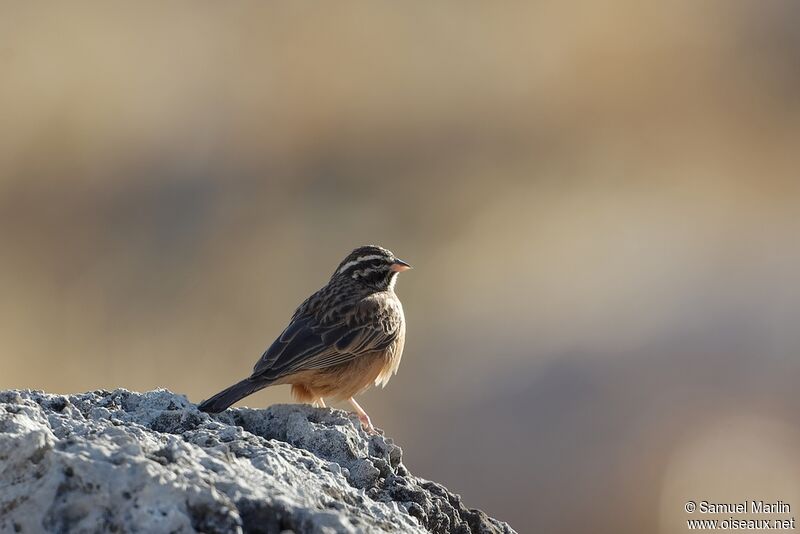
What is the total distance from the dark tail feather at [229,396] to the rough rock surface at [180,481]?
0.66 m

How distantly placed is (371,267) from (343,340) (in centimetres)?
115

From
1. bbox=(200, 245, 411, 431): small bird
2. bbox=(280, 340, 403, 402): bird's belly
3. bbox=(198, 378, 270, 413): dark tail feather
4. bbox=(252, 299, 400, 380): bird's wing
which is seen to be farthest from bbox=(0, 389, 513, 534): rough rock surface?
bbox=(280, 340, 403, 402): bird's belly

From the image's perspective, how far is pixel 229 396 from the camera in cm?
646

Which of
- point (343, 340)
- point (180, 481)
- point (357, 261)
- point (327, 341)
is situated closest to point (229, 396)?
point (327, 341)

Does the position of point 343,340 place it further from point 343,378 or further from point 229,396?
point 229,396

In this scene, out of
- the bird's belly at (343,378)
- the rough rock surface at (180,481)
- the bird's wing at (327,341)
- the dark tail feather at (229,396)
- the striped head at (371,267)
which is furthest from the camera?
the striped head at (371,267)

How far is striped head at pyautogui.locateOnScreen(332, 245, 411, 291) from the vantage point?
9.34 metres

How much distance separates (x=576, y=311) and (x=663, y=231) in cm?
379

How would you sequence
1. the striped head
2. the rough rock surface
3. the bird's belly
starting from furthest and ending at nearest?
the striped head, the bird's belly, the rough rock surface

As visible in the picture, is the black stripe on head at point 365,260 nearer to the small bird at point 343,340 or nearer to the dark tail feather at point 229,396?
the small bird at point 343,340

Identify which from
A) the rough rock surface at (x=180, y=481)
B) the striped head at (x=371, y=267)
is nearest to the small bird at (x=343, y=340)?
the striped head at (x=371, y=267)

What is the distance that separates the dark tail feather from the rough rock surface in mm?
659

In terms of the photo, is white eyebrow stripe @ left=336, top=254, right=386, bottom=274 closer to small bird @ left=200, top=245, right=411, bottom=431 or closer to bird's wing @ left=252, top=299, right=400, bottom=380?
small bird @ left=200, top=245, right=411, bottom=431

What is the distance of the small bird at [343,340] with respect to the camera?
7902mm
